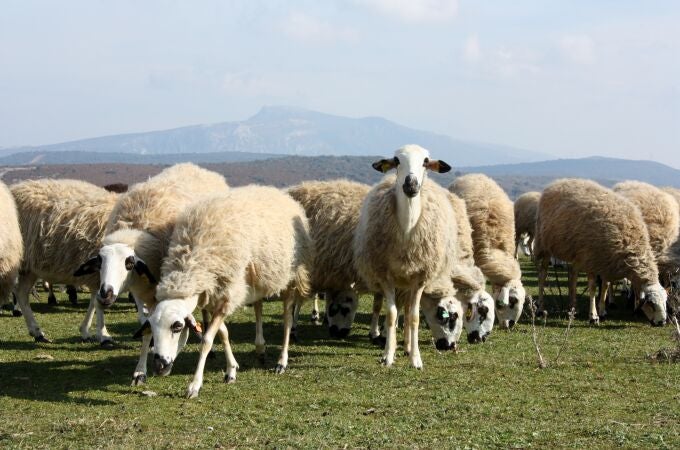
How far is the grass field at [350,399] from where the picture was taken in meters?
7.13

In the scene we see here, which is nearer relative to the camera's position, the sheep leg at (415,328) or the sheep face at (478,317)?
the sheep leg at (415,328)

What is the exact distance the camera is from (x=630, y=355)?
11719 millimetres

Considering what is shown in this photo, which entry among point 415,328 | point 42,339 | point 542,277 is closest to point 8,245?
point 42,339

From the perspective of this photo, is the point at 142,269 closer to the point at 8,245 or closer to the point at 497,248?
the point at 8,245

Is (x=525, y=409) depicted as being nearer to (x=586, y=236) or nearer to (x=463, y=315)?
(x=463, y=315)

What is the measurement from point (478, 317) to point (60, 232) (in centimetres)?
701

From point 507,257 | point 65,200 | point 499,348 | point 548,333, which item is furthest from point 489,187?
point 65,200

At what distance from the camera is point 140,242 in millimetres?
9805

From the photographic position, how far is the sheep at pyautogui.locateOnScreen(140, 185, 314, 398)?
853 cm

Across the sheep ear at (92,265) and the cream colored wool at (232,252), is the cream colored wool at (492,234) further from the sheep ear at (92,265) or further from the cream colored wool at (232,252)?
the sheep ear at (92,265)

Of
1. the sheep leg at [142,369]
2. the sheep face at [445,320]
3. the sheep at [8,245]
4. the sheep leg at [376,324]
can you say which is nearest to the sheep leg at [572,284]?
the sheep face at [445,320]

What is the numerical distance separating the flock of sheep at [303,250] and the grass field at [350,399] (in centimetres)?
46

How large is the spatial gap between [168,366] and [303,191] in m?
5.86

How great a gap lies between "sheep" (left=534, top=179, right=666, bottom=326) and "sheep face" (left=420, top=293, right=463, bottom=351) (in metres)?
4.85
